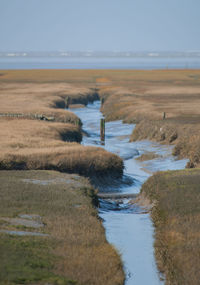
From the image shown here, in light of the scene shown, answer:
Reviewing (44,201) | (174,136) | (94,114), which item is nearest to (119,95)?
(94,114)

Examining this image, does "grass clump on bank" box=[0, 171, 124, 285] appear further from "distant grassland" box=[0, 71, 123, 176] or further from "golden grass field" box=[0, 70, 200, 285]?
"distant grassland" box=[0, 71, 123, 176]

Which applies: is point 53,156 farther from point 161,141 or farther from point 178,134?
point 161,141

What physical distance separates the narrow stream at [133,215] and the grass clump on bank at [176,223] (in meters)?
0.45

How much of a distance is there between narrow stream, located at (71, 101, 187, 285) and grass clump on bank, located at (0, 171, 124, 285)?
94 centimetres

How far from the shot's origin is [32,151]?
3225cm

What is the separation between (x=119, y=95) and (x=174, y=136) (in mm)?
44418

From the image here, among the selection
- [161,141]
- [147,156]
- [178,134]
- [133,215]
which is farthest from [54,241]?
[161,141]

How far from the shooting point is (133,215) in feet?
76.2

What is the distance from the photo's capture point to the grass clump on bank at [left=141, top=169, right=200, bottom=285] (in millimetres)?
14609

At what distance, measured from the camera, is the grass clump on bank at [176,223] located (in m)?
14.6

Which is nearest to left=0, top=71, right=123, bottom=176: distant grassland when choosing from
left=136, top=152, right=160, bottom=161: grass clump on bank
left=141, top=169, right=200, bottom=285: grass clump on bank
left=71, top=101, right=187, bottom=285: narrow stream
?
left=71, top=101, right=187, bottom=285: narrow stream

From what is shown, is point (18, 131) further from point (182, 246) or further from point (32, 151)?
point (182, 246)

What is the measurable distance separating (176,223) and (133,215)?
5.05 m

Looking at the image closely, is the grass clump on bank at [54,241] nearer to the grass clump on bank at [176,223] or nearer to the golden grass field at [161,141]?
the golden grass field at [161,141]
